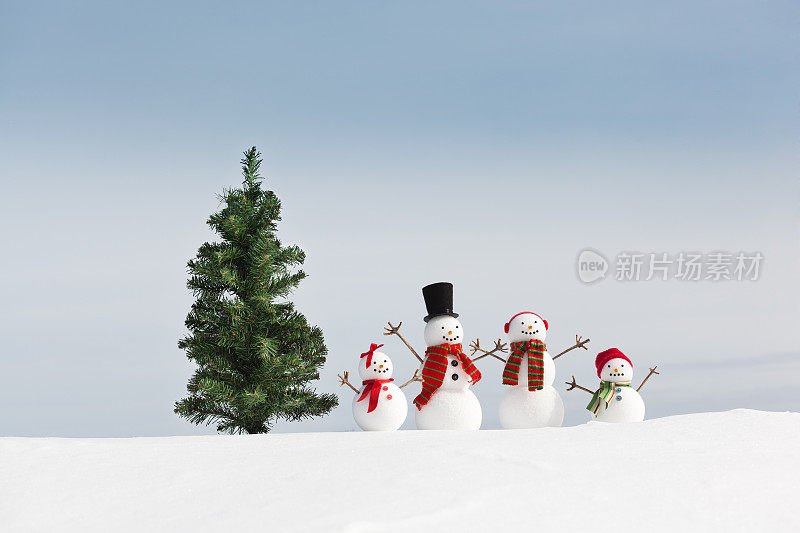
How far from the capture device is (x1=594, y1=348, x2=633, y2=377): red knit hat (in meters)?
6.43

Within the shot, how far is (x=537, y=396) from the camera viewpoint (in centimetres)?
614

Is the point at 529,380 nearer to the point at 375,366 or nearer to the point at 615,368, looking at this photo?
the point at 615,368

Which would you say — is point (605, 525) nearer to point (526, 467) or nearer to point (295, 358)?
point (526, 467)

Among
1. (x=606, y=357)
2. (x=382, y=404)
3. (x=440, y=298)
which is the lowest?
(x=382, y=404)

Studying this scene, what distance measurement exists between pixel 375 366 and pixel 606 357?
2015 mm

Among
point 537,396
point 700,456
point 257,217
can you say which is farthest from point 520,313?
point 257,217

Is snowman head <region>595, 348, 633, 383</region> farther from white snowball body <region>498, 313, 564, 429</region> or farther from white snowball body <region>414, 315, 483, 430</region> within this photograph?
white snowball body <region>414, 315, 483, 430</region>

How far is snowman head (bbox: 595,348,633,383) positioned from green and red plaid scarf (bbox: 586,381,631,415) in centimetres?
3

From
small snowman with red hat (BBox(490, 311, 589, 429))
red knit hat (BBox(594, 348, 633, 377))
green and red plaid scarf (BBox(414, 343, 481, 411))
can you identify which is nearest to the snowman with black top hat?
green and red plaid scarf (BBox(414, 343, 481, 411))

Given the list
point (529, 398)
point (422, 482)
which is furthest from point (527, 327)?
point (422, 482)

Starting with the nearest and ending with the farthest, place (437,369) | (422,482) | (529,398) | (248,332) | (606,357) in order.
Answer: (422,482), (529,398), (437,369), (606,357), (248,332)

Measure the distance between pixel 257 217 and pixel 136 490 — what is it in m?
4.21

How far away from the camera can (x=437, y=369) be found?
6.24m

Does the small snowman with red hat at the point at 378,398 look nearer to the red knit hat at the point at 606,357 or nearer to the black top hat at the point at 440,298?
the black top hat at the point at 440,298
